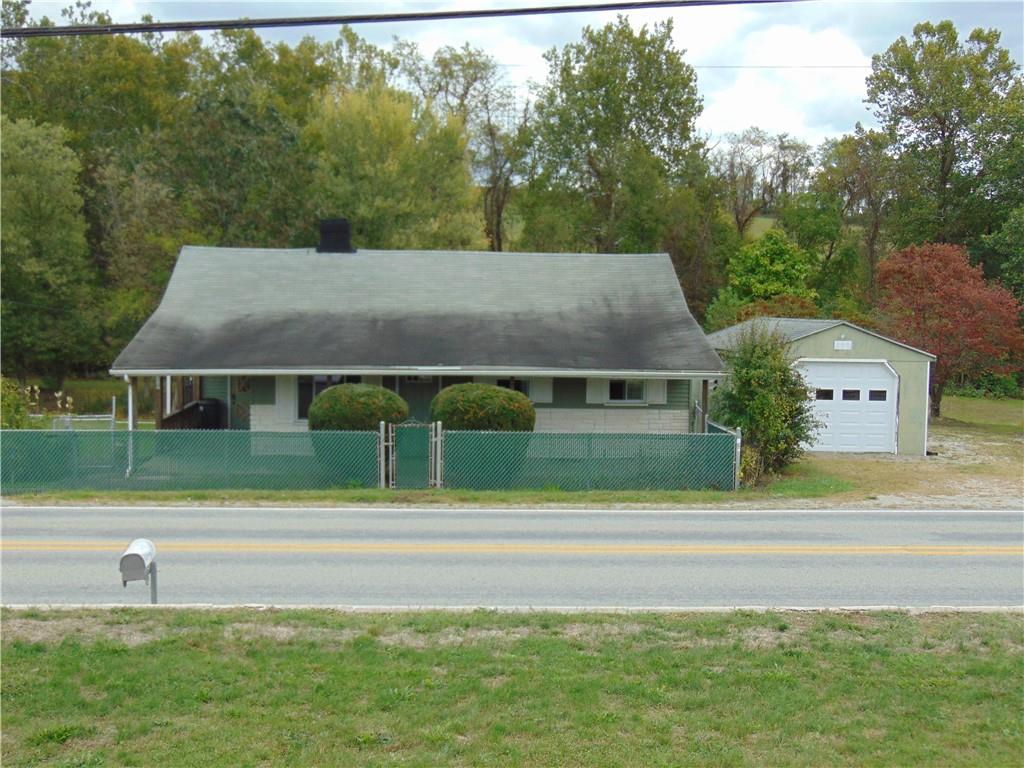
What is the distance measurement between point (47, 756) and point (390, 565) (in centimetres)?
598

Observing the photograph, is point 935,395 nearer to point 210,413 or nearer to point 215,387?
point 215,387

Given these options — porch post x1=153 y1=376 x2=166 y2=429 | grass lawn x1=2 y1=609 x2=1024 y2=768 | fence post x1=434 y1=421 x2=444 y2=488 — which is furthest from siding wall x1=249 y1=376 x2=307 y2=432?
grass lawn x1=2 y1=609 x2=1024 y2=768

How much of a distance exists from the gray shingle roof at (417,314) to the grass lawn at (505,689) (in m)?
13.7

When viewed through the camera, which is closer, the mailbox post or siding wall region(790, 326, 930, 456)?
the mailbox post

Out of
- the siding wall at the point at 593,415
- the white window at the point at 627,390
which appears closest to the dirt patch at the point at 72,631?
the siding wall at the point at 593,415

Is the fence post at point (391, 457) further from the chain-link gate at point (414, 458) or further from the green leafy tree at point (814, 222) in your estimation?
the green leafy tree at point (814, 222)

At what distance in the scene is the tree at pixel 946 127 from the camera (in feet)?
143

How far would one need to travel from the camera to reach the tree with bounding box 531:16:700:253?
50000 millimetres

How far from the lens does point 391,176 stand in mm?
41938

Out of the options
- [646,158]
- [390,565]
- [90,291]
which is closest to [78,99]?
[90,291]

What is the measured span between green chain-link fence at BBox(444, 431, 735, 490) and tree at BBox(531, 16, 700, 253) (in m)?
31.5

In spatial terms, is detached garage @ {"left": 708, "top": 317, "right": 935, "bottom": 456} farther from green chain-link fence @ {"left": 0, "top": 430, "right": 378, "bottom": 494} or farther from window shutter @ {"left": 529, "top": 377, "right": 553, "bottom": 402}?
green chain-link fence @ {"left": 0, "top": 430, "right": 378, "bottom": 494}

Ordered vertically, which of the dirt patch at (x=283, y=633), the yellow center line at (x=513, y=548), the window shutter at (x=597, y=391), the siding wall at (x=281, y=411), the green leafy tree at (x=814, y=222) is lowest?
the yellow center line at (x=513, y=548)

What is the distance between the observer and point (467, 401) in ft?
65.4
